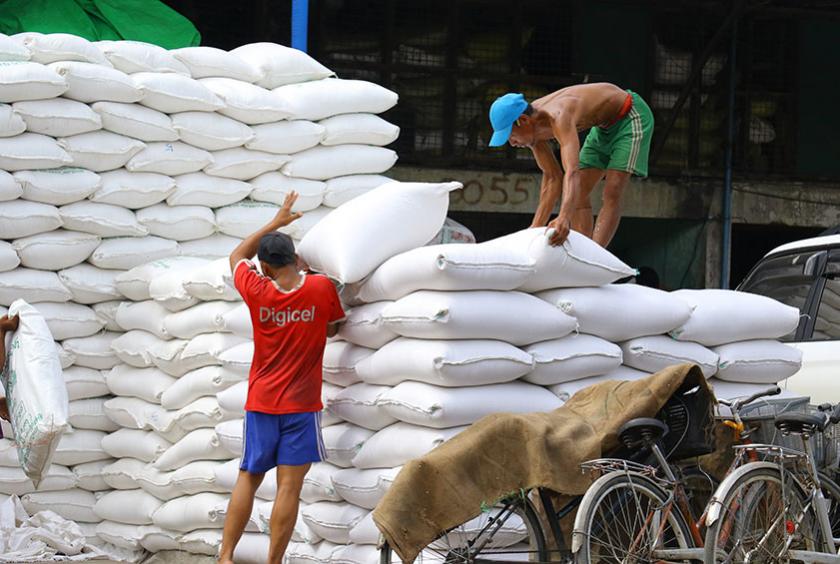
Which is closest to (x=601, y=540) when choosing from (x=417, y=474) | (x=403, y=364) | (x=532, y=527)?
(x=532, y=527)

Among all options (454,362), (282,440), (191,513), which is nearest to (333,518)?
(282,440)

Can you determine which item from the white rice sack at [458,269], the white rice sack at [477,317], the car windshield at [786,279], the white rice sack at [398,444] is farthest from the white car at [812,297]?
the white rice sack at [398,444]

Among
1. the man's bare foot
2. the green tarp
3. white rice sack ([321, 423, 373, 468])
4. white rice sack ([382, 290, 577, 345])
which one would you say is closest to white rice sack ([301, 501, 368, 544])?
white rice sack ([321, 423, 373, 468])

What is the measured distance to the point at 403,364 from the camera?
5711 millimetres

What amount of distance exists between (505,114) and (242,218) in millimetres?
2086

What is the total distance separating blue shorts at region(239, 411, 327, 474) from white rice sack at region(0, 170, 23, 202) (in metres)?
2.44

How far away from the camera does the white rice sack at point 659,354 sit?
6.11 meters

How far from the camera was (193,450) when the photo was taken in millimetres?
7312

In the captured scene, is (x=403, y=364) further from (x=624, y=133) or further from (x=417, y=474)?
(x=624, y=133)

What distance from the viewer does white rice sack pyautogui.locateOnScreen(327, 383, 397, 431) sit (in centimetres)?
594

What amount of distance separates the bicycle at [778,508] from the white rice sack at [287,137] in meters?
3.56

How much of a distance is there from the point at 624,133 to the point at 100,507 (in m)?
3.62

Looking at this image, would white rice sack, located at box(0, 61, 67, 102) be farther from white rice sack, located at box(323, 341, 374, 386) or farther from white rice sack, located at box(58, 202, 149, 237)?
white rice sack, located at box(323, 341, 374, 386)

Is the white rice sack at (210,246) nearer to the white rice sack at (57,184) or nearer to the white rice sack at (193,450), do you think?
the white rice sack at (57,184)
